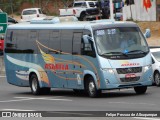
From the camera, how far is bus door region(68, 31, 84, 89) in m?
26.1

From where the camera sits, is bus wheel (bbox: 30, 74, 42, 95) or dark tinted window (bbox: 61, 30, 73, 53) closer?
dark tinted window (bbox: 61, 30, 73, 53)

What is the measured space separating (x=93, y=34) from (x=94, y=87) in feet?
5.67

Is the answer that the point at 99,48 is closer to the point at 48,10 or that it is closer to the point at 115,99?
the point at 115,99

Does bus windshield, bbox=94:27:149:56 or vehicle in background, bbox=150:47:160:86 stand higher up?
bus windshield, bbox=94:27:149:56

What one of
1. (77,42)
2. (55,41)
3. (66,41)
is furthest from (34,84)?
(77,42)

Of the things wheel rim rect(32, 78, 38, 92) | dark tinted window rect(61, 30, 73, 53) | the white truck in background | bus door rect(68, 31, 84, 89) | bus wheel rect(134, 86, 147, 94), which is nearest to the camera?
bus door rect(68, 31, 84, 89)

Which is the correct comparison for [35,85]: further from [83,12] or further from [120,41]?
[83,12]

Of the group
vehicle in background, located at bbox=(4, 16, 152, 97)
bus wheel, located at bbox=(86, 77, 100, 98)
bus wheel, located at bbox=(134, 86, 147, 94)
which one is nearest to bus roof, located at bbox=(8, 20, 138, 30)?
vehicle in background, located at bbox=(4, 16, 152, 97)

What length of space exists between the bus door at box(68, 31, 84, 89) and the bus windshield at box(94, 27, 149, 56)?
106cm

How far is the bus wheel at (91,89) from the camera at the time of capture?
25.3m

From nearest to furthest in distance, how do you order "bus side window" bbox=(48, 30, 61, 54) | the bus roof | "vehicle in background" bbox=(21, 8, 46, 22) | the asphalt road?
the asphalt road → the bus roof → "bus side window" bbox=(48, 30, 61, 54) → "vehicle in background" bbox=(21, 8, 46, 22)

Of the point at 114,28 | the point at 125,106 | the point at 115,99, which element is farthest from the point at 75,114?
the point at 114,28

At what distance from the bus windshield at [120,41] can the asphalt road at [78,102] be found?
1486mm

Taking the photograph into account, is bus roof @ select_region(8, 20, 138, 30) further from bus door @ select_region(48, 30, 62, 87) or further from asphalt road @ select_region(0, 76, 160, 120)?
asphalt road @ select_region(0, 76, 160, 120)
